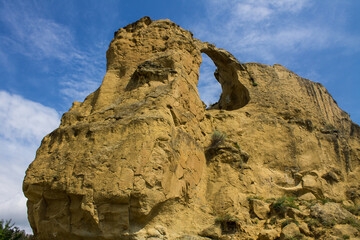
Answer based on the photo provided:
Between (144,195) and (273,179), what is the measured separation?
18.3ft

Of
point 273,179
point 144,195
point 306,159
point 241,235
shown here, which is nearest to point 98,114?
point 144,195

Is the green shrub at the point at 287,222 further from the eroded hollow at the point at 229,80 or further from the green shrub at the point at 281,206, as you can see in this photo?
the eroded hollow at the point at 229,80

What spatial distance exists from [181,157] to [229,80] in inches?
299

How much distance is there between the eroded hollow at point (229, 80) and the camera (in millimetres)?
14688

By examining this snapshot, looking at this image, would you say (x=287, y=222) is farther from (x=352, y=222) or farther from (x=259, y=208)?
(x=352, y=222)

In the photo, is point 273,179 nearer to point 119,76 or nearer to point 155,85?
point 155,85

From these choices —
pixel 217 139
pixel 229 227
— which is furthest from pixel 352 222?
pixel 217 139

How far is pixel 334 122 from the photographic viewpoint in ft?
48.5

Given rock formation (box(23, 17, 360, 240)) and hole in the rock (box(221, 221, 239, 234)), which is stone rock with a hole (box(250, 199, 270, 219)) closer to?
rock formation (box(23, 17, 360, 240))

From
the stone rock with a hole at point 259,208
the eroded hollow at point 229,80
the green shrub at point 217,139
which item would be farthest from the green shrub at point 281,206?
the eroded hollow at point 229,80

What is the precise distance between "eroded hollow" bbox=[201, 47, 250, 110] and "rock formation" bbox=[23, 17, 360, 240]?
0.46 ft

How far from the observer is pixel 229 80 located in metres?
15.6

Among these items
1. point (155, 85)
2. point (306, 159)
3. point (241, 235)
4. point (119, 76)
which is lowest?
point (241, 235)

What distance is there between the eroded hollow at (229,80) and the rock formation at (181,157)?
14 centimetres
